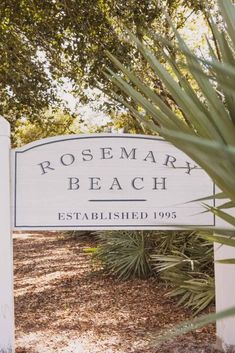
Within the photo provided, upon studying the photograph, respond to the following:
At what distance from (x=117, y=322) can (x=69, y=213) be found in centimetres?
189

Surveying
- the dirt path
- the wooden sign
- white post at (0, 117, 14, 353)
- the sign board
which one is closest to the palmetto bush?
the dirt path

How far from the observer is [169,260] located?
6250 mm

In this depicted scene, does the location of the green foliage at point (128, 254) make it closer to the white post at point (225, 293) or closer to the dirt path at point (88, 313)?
the dirt path at point (88, 313)

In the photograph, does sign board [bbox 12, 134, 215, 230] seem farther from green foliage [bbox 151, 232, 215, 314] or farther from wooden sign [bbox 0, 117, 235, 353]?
green foliage [bbox 151, 232, 215, 314]

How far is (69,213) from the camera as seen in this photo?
15.0 feet

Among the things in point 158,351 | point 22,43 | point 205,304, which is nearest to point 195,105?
point 158,351

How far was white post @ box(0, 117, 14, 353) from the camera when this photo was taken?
4.48m

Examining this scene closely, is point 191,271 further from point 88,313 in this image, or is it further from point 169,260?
point 88,313

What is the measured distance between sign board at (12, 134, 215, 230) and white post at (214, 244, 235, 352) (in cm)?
34

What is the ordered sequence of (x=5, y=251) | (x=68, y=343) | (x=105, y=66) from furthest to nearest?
(x=105, y=66)
(x=68, y=343)
(x=5, y=251)

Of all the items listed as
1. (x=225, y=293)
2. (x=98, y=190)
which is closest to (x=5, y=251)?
(x=98, y=190)

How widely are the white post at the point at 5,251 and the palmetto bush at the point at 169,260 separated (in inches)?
84.3

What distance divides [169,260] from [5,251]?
2.37 meters

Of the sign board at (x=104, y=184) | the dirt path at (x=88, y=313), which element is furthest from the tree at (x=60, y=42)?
the dirt path at (x=88, y=313)
